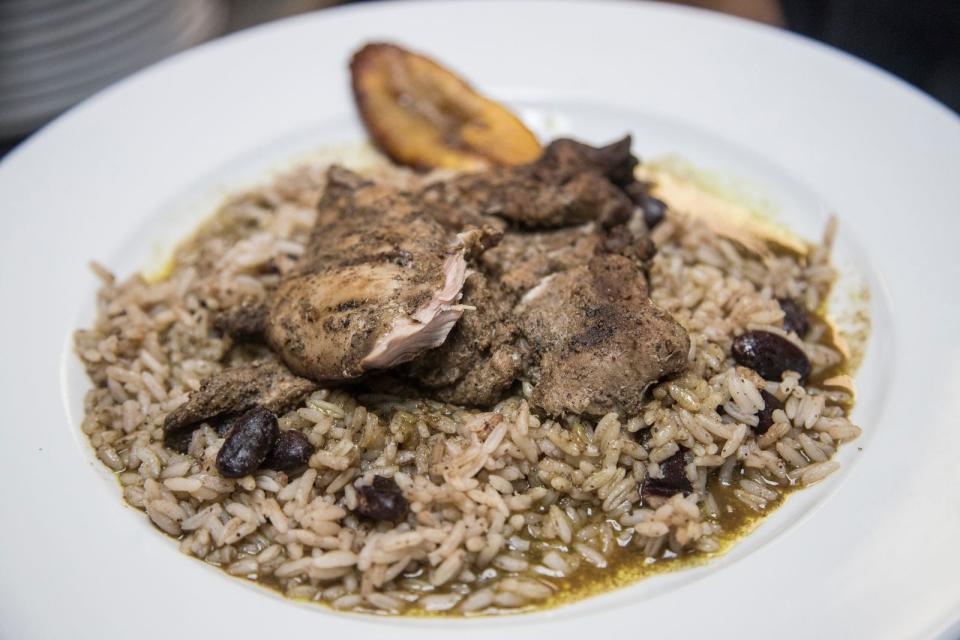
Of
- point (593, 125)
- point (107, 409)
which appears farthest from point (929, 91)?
point (107, 409)

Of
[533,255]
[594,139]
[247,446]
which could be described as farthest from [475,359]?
[594,139]

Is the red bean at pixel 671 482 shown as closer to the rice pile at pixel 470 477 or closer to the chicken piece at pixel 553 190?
the rice pile at pixel 470 477

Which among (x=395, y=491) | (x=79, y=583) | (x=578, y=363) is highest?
(x=578, y=363)

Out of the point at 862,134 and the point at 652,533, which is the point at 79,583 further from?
the point at 862,134

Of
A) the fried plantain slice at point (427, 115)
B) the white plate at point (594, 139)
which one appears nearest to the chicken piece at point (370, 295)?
the white plate at point (594, 139)

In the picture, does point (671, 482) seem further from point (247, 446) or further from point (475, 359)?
point (247, 446)

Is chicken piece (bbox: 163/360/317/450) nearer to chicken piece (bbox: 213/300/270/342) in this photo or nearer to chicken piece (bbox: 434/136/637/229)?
chicken piece (bbox: 213/300/270/342)

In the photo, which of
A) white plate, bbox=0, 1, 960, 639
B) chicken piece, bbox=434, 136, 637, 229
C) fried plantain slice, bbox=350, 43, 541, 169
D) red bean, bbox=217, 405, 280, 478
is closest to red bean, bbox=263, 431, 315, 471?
red bean, bbox=217, 405, 280, 478
